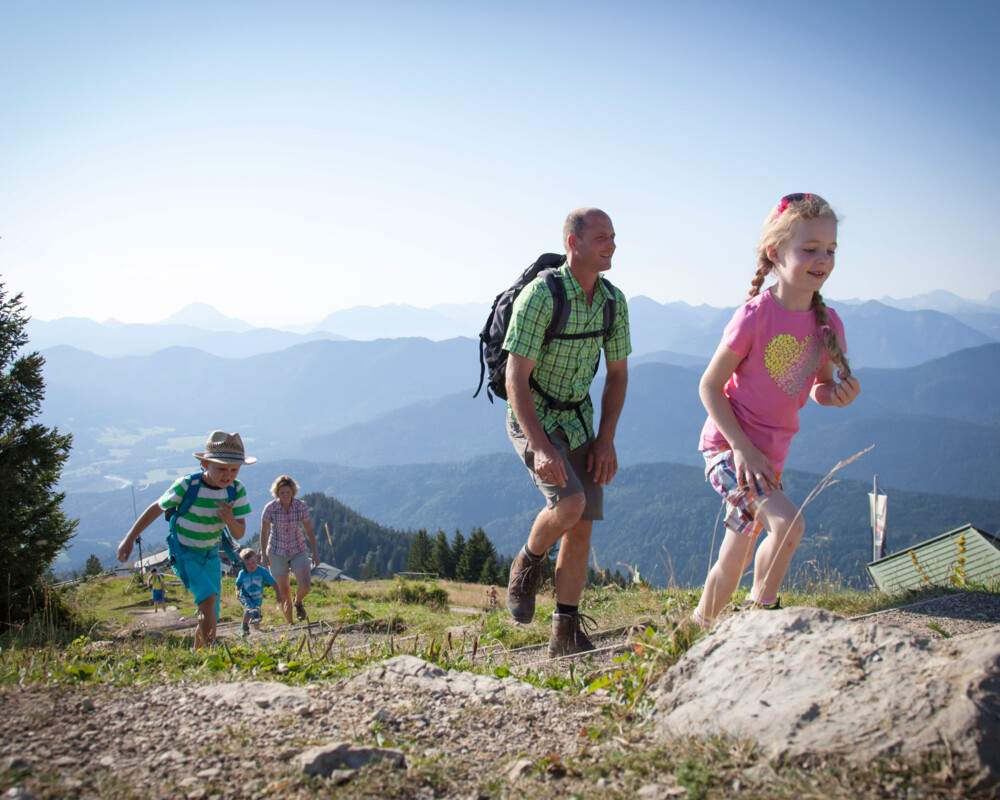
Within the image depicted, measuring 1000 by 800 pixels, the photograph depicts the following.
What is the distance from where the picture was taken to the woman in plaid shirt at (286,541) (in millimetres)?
8477

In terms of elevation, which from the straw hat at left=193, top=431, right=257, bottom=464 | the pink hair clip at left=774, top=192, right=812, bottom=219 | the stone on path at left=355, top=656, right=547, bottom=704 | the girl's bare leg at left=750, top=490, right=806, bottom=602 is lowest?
the stone on path at left=355, top=656, right=547, bottom=704

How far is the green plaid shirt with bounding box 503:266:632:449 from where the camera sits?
392 centimetres

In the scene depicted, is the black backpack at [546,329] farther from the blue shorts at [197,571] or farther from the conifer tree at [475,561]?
the conifer tree at [475,561]

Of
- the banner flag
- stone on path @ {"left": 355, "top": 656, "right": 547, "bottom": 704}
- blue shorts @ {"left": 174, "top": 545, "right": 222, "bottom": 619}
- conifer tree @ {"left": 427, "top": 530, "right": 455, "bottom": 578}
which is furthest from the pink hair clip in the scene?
conifer tree @ {"left": 427, "top": 530, "right": 455, "bottom": 578}

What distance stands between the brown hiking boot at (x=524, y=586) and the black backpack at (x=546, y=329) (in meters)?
0.99

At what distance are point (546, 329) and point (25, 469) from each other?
34.6 ft

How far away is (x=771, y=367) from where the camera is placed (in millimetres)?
3531

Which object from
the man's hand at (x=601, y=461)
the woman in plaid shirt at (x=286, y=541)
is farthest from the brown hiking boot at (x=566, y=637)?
the woman in plaid shirt at (x=286, y=541)

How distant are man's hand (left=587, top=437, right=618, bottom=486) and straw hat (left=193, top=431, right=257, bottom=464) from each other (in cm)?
255

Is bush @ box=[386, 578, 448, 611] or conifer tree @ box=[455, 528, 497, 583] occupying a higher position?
A: bush @ box=[386, 578, 448, 611]

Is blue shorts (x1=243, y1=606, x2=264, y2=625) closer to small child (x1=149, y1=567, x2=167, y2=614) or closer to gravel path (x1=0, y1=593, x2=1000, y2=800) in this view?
gravel path (x1=0, y1=593, x2=1000, y2=800)

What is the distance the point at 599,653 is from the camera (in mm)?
4285

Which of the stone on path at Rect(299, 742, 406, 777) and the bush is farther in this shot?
the bush

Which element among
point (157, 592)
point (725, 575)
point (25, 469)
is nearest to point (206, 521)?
point (725, 575)
